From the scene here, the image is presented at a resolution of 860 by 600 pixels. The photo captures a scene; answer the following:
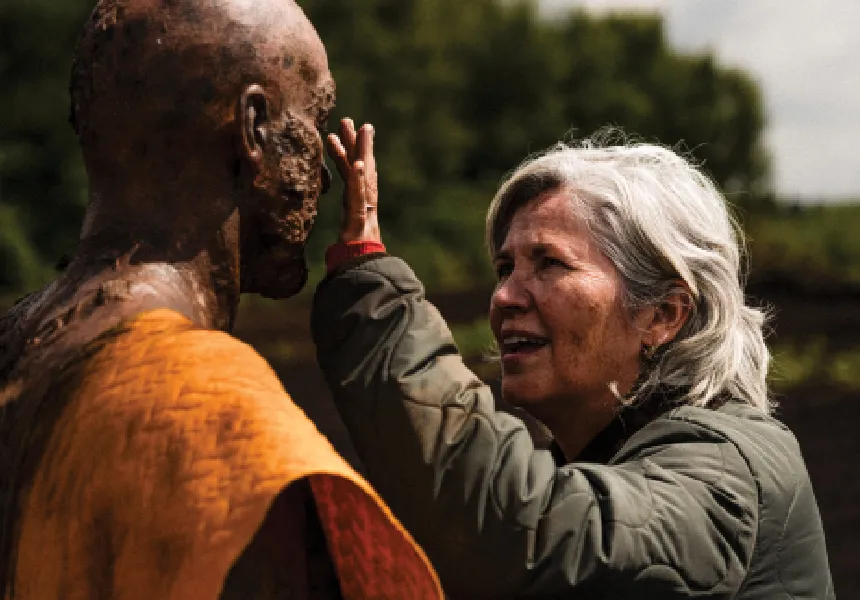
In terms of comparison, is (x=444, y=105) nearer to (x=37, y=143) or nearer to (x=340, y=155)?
(x=37, y=143)

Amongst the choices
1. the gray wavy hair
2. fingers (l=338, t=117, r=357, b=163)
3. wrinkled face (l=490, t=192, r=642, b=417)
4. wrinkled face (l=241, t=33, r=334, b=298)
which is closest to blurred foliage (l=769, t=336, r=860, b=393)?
the gray wavy hair

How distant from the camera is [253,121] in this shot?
7.24ft

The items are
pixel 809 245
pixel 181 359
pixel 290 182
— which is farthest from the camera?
pixel 809 245

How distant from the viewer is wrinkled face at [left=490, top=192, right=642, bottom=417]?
296 centimetres

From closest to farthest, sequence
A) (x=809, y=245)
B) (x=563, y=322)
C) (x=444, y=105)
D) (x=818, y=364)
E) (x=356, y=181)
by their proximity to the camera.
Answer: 1. (x=356, y=181)
2. (x=563, y=322)
3. (x=818, y=364)
4. (x=809, y=245)
5. (x=444, y=105)

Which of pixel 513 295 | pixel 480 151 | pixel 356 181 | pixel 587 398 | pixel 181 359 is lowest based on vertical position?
pixel 480 151

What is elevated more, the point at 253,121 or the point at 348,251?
the point at 253,121

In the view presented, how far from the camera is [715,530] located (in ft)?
8.14

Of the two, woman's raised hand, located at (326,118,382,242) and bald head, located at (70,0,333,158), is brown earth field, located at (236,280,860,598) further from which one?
bald head, located at (70,0,333,158)

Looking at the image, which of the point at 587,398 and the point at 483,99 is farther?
the point at 483,99

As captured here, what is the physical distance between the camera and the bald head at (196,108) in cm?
216

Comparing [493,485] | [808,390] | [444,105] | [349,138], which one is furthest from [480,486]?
[444,105]

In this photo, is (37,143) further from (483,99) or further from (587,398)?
(483,99)

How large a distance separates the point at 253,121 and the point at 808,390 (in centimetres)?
1644
